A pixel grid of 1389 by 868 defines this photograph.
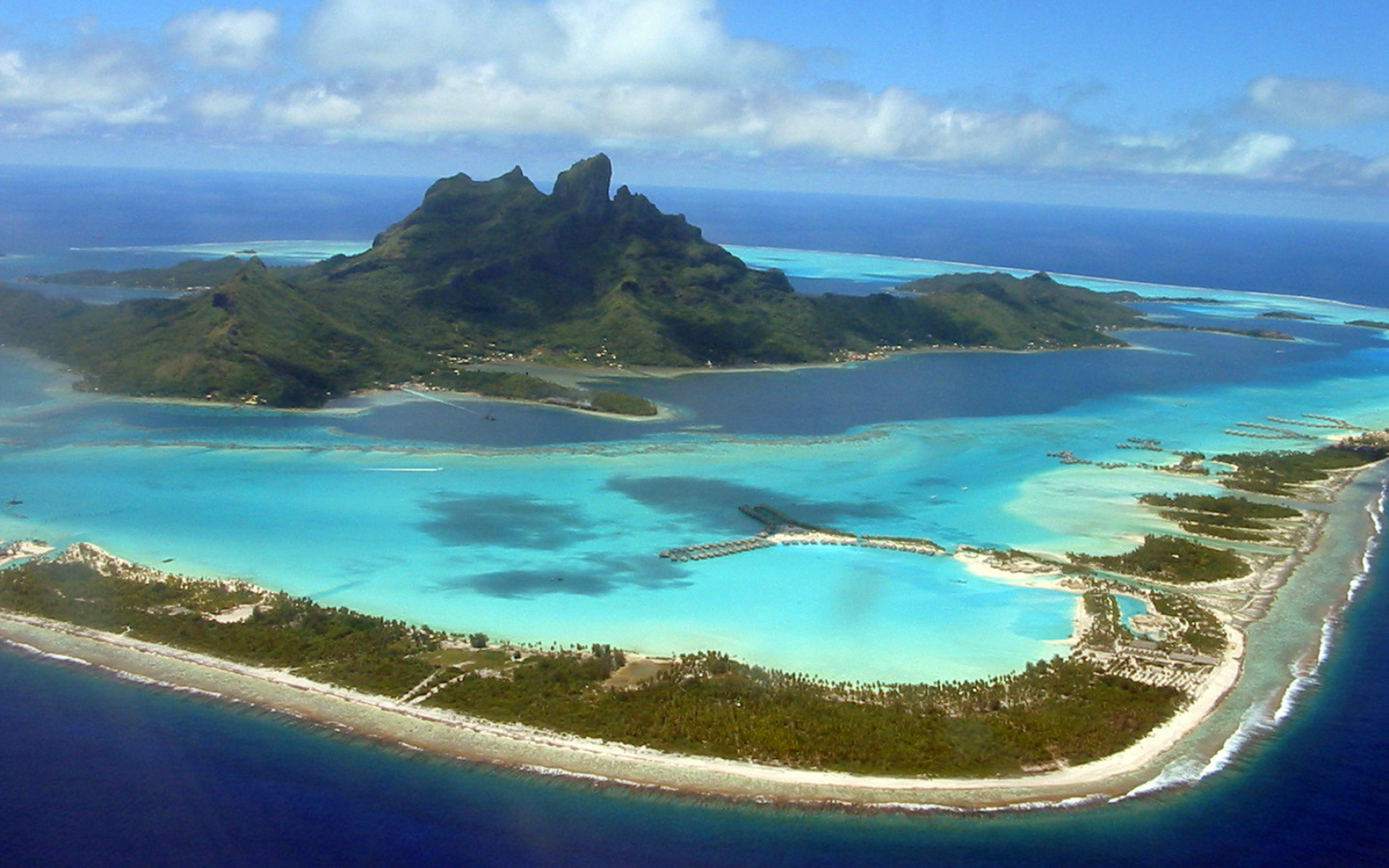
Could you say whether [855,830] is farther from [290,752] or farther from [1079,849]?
[290,752]

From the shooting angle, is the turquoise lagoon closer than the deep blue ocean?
No

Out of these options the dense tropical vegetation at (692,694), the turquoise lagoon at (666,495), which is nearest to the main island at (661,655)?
the dense tropical vegetation at (692,694)

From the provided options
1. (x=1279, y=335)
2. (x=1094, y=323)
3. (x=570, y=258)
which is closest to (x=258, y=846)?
(x=570, y=258)

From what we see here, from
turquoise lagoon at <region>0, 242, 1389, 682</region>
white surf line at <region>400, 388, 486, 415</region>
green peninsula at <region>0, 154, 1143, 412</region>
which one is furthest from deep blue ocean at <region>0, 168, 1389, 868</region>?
green peninsula at <region>0, 154, 1143, 412</region>

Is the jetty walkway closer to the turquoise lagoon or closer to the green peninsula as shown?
the turquoise lagoon

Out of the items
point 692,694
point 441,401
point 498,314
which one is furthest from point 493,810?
point 498,314
